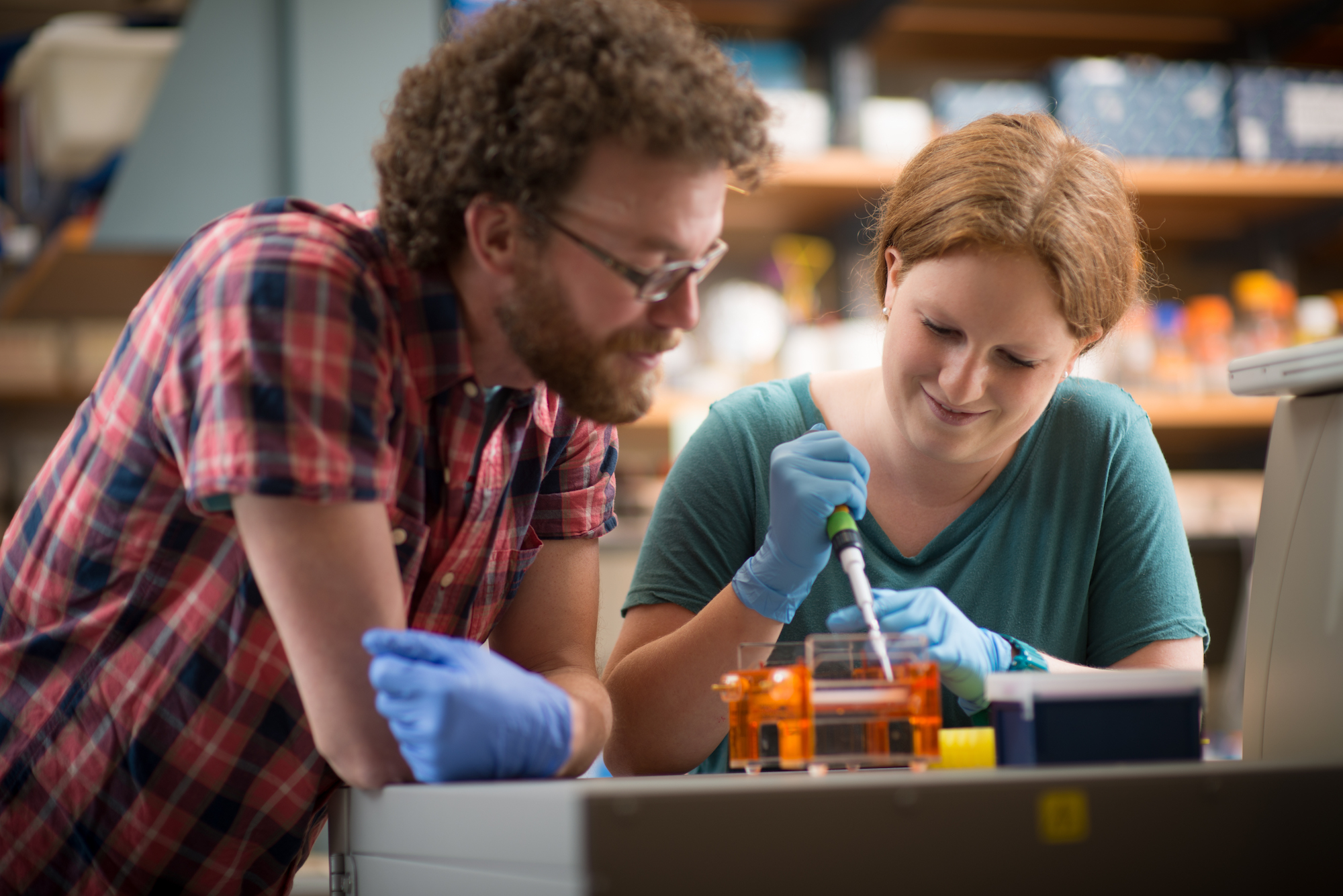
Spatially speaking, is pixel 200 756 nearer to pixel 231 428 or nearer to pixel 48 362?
pixel 231 428

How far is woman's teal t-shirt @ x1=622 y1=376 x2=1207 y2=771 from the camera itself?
52.7 inches

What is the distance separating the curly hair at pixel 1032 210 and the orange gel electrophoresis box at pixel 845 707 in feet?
1.64

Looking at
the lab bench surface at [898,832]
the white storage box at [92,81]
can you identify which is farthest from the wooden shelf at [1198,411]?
the lab bench surface at [898,832]

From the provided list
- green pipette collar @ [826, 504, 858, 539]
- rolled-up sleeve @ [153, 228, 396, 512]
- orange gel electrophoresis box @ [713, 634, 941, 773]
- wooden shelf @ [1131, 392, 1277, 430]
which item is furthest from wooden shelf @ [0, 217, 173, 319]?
wooden shelf @ [1131, 392, 1277, 430]

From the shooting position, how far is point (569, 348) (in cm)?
98

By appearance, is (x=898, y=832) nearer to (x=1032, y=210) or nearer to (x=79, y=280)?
(x=1032, y=210)

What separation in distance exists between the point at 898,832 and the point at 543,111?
0.59m

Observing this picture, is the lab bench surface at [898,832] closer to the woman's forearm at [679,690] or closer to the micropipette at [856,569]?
the micropipette at [856,569]

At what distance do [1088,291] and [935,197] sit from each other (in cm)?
19

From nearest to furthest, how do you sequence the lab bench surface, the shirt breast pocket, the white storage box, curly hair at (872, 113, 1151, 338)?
the lab bench surface → the shirt breast pocket → curly hair at (872, 113, 1151, 338) → the white storage box

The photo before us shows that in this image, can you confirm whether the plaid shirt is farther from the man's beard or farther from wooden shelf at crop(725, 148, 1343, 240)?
wooden shelf at crop(725, 148, 1343, 240)

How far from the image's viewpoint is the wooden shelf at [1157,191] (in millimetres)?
2674

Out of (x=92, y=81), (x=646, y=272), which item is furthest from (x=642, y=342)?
(x=92, y=81)

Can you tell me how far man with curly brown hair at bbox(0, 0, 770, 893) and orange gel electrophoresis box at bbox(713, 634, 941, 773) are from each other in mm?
154
